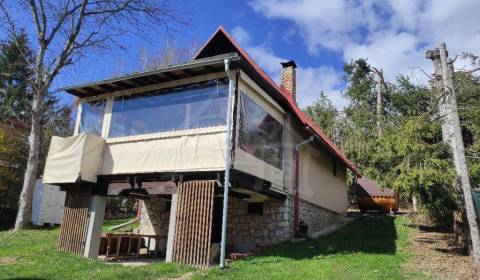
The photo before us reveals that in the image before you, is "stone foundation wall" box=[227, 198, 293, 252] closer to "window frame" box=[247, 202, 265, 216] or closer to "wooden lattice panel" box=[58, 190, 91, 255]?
"window frame" box=[247, 202, 265, 216]

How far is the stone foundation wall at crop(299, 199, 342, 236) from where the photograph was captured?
14603mm

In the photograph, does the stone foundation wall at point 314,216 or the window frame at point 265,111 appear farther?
the stone foundation wall at point 314,216

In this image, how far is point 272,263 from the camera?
983 cm

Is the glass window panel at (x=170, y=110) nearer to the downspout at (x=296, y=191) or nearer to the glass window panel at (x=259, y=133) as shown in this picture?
the glass window panel at (x=259, y=133)

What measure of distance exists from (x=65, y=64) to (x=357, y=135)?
17.9 meters

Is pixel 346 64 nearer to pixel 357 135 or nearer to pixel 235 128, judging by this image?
pixel 357 135

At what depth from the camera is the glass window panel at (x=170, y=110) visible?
1070 cm

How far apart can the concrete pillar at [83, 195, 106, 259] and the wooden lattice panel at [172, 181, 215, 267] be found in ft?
9.90

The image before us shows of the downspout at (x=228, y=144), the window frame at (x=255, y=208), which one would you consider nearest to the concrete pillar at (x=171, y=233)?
the downspout at (x=228, y=144)

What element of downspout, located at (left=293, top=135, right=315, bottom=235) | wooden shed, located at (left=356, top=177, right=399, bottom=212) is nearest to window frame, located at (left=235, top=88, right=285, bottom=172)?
downspout, located at (left=293, top=135, right=315, bottom=235)

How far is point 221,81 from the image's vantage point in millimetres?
10773

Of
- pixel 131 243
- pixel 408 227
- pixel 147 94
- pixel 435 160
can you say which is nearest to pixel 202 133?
pixel 147 94

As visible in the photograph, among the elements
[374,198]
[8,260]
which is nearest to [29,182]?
[8,260]

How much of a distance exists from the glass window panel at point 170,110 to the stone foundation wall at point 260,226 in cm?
376
